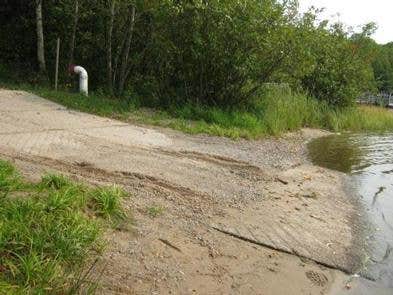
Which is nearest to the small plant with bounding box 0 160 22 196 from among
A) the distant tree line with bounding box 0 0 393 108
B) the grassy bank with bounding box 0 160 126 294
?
the grassy bank with bounding box 0 160 126 294

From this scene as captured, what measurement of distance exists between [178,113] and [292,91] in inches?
226

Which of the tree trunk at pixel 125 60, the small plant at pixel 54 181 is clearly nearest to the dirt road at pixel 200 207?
the small plant at pixel 54 181

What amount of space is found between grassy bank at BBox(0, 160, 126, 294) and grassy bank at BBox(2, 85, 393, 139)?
19.0ft

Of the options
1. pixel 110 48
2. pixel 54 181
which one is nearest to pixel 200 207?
pixel 54 181

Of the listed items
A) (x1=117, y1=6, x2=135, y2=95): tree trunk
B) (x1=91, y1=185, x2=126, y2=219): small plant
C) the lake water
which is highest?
(x1=117, y1=6, x2=135, y2=95): tree trunk

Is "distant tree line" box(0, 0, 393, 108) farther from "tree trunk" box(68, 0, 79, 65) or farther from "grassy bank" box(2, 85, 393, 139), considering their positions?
"grassy bank" box(2, 85, 393, 139)

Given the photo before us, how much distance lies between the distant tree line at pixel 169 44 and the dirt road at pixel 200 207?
3.54m

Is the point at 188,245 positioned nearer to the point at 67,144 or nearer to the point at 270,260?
the point at 270,260

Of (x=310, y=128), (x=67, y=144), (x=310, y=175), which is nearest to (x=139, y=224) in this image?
(x=67, y=144)

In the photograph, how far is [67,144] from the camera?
7.56 metres

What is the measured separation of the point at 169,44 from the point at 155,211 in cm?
874

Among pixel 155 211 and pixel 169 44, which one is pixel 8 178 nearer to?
pixel 155 211

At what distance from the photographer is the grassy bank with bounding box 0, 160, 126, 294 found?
12.1ft

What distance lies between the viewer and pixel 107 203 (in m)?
5.03
